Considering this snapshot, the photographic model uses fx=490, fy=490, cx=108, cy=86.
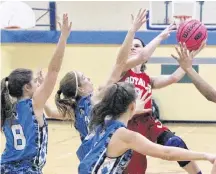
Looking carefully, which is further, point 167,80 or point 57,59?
point 167,80

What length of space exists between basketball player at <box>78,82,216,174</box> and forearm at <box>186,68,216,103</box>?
44cm

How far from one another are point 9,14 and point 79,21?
1.85 m

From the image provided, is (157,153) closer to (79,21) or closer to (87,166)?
(87,166)

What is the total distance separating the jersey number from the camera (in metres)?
2.83

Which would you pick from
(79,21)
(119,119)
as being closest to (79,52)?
(79,21)

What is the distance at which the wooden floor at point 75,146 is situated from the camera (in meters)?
5.05

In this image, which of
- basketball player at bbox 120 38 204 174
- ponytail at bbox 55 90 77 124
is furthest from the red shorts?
ponytail at bbox 55 90 77 124

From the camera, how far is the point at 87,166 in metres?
2.43

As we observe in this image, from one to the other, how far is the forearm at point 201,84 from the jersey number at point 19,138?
3.34 ft

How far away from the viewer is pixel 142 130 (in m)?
3.65

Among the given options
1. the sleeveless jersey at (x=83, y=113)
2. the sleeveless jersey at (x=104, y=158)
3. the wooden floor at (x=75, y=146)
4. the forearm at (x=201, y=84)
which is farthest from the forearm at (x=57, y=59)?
the wooden floor at (x=75, y=146)

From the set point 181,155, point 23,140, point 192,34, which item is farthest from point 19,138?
point 192,34

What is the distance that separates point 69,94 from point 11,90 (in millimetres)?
445

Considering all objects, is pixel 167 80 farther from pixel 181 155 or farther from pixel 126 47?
pixel 181 155
